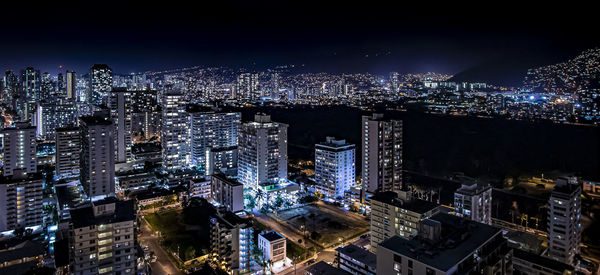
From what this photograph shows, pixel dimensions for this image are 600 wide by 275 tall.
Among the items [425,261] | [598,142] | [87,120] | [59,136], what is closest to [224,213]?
[425,261]

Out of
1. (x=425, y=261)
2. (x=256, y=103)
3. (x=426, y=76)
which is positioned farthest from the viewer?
(x=256, y=103)

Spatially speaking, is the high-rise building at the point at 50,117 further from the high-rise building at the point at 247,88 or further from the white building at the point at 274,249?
the white building at the point at 274,249

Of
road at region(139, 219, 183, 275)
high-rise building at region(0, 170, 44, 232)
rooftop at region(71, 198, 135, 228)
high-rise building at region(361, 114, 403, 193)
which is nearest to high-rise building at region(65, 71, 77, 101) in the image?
high-rise building at region(0, 170, 44, 232)

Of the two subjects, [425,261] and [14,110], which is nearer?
[425,261]

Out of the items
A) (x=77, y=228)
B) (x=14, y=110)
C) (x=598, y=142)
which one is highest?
(x=14, y=110)

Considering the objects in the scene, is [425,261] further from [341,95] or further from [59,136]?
[341,95]

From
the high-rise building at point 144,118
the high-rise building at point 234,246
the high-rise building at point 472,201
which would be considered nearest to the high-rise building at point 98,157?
the high-rise building at point 234,246

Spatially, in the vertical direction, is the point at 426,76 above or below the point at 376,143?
above

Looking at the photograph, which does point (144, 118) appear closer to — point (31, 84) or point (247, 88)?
point (31, 84)

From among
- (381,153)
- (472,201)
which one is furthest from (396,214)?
(381,153)
